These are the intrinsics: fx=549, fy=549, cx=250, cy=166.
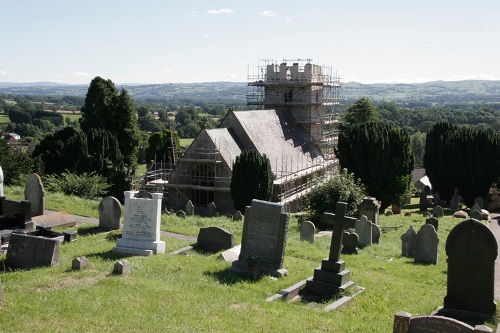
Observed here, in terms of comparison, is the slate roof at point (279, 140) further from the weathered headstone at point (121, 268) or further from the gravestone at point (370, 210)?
the weathered headstone at point (121, 268)

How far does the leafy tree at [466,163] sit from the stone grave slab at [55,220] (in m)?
27.0

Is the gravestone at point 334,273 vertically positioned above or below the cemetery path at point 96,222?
above

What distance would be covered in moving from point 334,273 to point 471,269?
9.72ft

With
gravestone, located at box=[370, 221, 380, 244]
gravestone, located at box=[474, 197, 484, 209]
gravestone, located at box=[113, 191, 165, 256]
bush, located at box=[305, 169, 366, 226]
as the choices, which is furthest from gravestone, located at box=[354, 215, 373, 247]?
gravestone, located at box=[474, 197, 484, 209]

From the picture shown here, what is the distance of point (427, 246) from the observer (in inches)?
659

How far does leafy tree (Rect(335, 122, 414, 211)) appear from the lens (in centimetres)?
3459

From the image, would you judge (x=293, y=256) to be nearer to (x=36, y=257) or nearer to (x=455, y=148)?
(x=36, y=257)

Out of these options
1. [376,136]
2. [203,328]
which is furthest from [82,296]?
[376,136]

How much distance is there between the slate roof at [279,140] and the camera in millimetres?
35562

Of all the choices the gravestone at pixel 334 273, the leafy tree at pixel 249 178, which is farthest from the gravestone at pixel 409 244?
the leafy tree at pixel 249 178

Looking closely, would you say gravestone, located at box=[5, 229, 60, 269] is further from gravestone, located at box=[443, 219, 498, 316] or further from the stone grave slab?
gravestone, located at box=[443, 219, 498, 316]

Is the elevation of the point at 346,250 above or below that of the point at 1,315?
below

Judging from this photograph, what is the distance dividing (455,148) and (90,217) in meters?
26.0

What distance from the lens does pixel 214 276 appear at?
13.0 m
